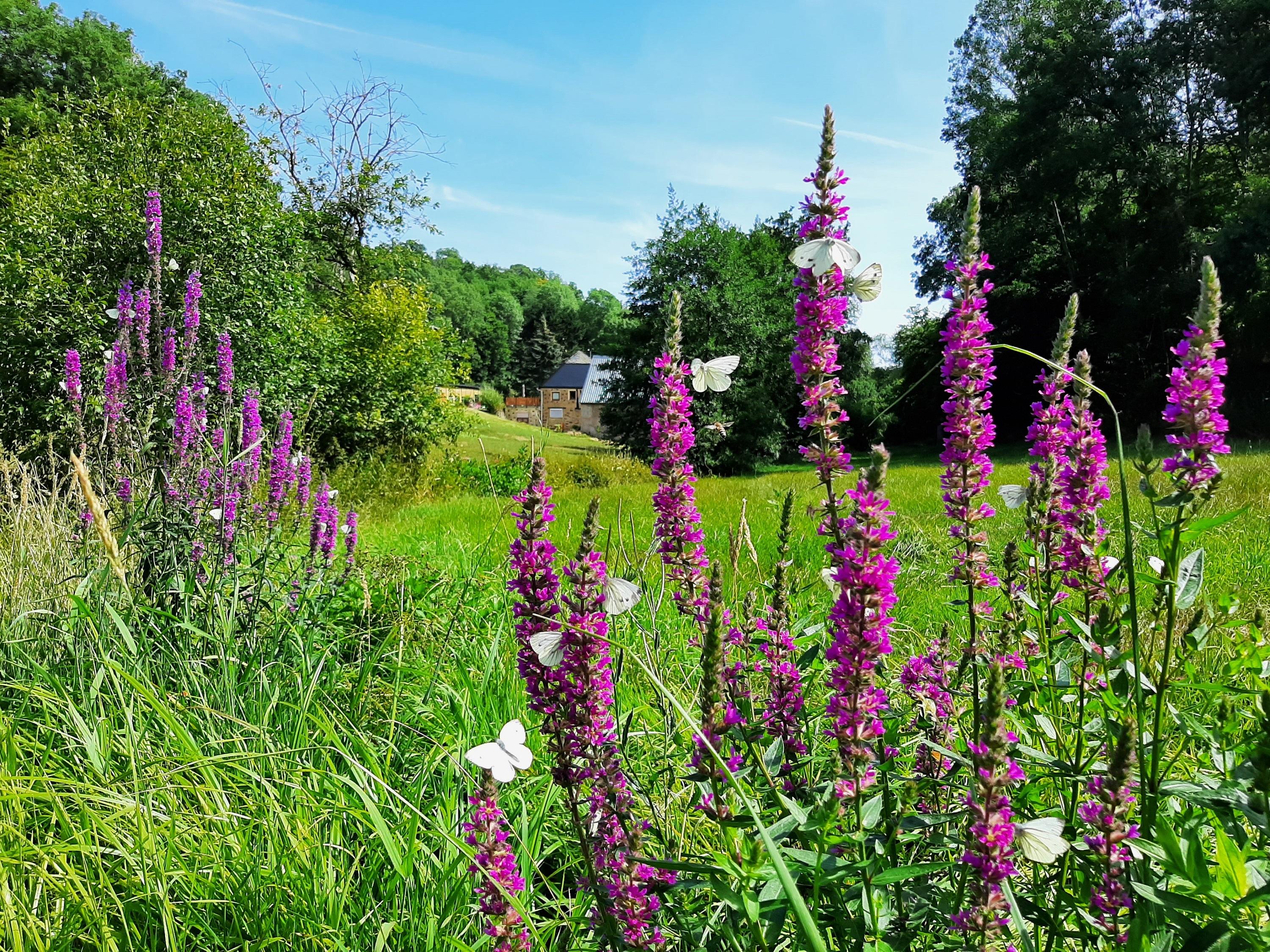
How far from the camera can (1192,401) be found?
1300 millimetres

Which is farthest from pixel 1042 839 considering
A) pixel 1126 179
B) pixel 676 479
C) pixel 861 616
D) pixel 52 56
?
pixel 52 56

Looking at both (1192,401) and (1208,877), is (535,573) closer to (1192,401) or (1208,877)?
(1208,877)

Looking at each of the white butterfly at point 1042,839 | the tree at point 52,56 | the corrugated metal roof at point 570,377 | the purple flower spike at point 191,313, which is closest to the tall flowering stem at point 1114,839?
the white butterfly at point 1042,839

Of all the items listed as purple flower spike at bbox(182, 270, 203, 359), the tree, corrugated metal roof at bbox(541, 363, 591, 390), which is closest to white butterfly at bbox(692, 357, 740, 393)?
purple flower spike at bbox(182, 270, 203, 359)

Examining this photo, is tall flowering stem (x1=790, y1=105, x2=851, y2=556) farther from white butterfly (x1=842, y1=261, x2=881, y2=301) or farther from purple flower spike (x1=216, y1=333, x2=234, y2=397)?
purple flower spike (x1=216, y1=333, x2=234, y2=397)

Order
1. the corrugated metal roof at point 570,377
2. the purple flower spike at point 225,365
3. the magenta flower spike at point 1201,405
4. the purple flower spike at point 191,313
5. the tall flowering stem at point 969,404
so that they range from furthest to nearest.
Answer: the corrugated metal roof at point 570,377, the purple flower spike at point 225,365, the purple flower spike at point 191,313, the tall flowering stem at point 969,404, the magenta flower spike at point 1201,405

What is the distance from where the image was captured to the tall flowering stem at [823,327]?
1422mm

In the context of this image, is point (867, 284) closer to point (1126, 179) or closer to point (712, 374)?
point (712, 374)

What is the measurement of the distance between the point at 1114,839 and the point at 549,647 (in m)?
0.89

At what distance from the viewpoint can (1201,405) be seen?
51.0 inches

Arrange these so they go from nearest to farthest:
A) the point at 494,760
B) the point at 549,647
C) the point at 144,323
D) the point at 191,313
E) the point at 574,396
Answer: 1. the point at 494,760
2. the point at 549,647
3. the point at 144,323
4. the point at 191,313
5. the point at 574,396

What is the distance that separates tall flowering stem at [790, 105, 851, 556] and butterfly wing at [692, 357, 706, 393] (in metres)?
0.29

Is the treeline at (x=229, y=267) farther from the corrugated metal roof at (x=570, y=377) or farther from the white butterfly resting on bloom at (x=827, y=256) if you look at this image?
the corrugated metal roof at (x=570, y=377)

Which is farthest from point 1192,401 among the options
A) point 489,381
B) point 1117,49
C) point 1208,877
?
point 489,381
